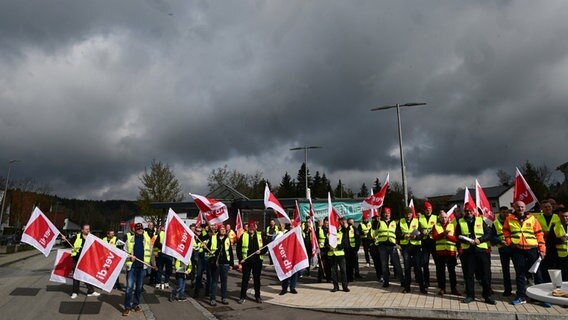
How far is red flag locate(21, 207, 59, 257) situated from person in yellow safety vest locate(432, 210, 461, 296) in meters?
10.2

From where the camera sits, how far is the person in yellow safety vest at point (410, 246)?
921cm

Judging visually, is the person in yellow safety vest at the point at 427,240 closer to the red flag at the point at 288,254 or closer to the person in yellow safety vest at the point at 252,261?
the red flag at the point at 288,254

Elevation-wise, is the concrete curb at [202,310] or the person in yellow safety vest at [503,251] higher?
the person in yellow safety vest at [503,251]

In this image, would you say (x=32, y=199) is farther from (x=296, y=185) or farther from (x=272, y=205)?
(x=272, y=205)

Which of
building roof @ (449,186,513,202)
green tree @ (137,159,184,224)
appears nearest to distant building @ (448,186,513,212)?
building roof @ (449,186,513,202)

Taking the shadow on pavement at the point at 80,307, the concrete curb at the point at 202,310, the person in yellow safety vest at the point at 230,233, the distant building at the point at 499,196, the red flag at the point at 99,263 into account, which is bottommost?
the concrete curb at the point at 202,310

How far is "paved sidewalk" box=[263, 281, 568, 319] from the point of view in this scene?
679 cm

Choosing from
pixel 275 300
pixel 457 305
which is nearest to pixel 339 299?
pixel 275 300

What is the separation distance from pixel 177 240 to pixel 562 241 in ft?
27.1

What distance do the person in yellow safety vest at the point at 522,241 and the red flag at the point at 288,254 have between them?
14.8ft

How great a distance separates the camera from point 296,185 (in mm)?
90938

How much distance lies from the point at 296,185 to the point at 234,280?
7744 cm

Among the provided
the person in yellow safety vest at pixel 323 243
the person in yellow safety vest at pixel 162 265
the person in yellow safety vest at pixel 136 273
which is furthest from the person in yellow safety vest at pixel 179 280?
the person in yellow safety vest at pixel 323 243

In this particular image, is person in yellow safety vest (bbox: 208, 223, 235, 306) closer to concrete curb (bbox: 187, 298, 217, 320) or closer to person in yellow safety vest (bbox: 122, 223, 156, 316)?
concrete curb (bbox: 187, 298, 217, 320)
